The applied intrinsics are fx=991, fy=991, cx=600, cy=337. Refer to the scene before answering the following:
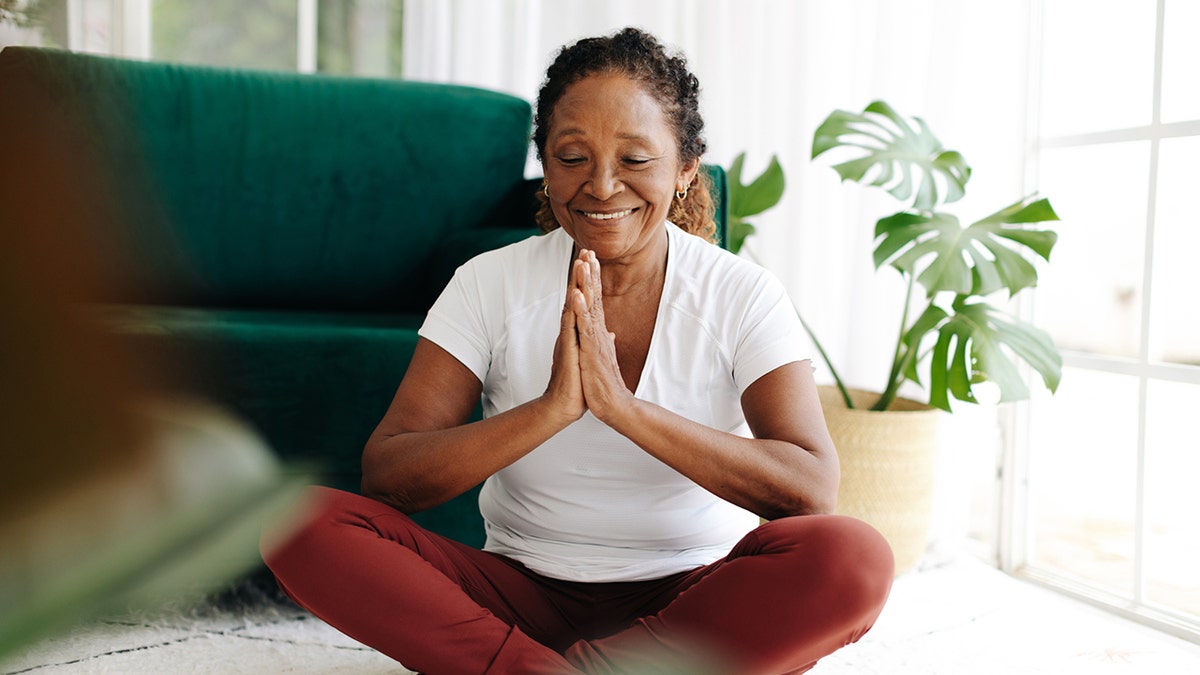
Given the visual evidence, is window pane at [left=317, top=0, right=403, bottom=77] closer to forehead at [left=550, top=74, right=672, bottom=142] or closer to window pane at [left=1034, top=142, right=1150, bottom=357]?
window pane at [left=1034, top=142, right=1150, bottom=357]

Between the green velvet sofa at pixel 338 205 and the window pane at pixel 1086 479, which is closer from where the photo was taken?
the green velvet sofa at pixel 338 205

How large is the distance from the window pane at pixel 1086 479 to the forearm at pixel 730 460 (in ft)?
3.68

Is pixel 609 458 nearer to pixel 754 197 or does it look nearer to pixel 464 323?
pixel 464 323

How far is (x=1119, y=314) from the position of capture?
199cm

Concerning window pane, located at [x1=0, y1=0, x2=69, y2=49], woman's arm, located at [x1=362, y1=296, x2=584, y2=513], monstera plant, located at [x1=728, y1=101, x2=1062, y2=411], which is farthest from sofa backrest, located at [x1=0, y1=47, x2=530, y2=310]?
window pane, located at [x1=0, y1=0, x2=69, y2=49]

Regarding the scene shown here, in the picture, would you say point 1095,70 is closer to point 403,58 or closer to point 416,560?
point 416,560

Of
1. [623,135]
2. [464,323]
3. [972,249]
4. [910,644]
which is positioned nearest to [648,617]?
[464,323]

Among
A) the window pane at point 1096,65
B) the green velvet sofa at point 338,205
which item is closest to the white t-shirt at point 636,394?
the green velvet sofa at point 338,205

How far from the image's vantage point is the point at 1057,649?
1.60 m

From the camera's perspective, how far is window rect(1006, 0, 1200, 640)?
1764 millimetres

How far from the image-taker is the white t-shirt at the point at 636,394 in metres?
1.19

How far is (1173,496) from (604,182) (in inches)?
53.8

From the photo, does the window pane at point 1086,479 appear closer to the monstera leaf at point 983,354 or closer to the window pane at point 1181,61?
the monstera leaf at point 983,354

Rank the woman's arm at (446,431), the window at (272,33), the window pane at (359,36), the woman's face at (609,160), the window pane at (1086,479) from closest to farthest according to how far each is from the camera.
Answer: the woman's arm at (446,431), the woman's face at (609,160), the window pane at (1086,479), the window at (272,33), the window pane at (359,36)
